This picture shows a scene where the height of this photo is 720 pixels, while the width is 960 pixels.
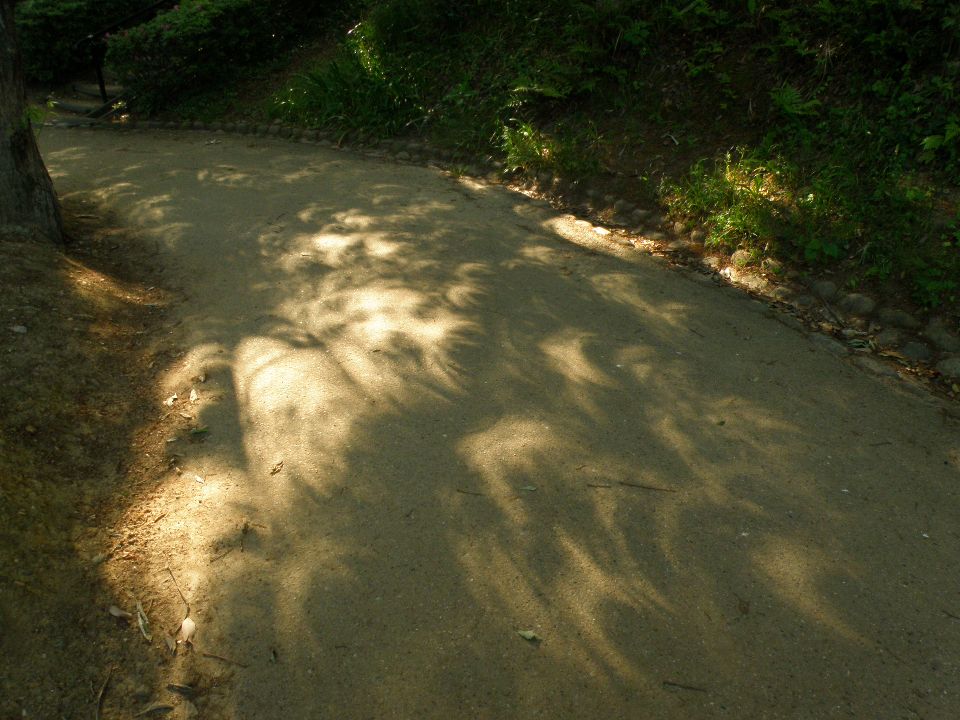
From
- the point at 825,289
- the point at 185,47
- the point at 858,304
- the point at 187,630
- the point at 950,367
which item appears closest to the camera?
the point at 187,630

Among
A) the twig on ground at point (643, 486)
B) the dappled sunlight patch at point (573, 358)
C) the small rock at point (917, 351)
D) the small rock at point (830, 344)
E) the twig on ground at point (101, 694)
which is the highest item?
the small rock at point (917, 351)

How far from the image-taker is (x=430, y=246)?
19.6 feet

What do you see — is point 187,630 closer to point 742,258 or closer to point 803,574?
point 803,574

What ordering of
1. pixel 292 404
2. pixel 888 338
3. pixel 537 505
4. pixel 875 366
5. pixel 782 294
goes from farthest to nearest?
1. pixel 782 294
2. pixel 888 338
3. pixel 875 366
4. pixel 292 404
5. pixel 537 505

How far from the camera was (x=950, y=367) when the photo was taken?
4398mm

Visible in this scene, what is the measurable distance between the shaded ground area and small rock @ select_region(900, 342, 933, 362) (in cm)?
459

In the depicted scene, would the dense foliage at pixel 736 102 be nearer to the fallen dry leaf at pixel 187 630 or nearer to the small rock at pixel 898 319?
the small rock at pixel 898 319

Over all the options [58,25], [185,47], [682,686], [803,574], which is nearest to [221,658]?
[682,686]

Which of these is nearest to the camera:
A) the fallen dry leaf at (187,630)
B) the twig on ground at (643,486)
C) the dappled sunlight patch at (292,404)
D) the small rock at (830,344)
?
the fallen dry leaf at (187,630)

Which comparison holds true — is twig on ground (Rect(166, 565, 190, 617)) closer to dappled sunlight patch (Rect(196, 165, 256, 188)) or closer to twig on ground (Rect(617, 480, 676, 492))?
twig on ground (Rect(617, 480, 676, 492))

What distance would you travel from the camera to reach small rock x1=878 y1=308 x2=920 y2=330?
4672 millimetres

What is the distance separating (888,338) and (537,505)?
285 centimetres

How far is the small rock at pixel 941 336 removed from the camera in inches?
177

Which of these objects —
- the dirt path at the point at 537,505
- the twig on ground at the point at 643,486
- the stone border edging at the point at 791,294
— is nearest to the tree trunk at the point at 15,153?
the dirt path at the point at 537,505
